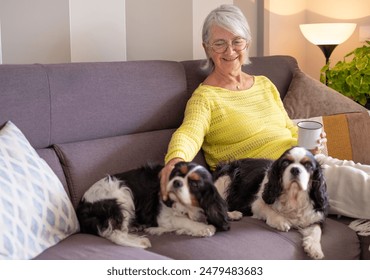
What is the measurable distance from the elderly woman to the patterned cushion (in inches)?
22.2

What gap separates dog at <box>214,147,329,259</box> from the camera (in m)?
2.00

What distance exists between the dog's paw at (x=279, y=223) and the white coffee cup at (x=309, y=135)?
13.3 inches

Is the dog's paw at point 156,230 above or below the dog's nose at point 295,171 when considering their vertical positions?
below

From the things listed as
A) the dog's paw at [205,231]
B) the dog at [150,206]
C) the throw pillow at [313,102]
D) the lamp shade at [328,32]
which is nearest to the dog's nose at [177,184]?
the dog at [150,206]

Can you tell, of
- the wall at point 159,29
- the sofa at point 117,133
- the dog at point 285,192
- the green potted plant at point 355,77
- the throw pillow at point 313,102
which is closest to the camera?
the sofa at point 117,133

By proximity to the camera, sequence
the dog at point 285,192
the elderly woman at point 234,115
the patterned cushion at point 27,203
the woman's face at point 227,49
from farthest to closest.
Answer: the woman's face at point 227,49, the elderly woman at point 234,115, the dog at point 285,192, the patterned cushion at point 27,203

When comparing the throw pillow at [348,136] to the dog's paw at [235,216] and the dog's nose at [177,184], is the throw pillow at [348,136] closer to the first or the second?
the dog's paw at [235,216]

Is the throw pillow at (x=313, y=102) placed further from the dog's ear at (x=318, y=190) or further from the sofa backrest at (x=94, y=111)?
the dog's ear at (x=318, y=190)

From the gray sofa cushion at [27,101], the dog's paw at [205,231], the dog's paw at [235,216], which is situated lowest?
the dog's paw at [235,216]

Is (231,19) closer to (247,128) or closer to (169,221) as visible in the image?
(247,128)

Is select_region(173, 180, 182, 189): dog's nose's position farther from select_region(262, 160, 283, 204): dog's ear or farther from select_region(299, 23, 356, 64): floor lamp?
select_region(299, 23, 356, 64): floor lamp

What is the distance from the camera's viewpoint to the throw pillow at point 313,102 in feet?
9.77

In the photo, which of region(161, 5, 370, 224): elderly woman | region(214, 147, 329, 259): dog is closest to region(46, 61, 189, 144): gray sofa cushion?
region(161, 5, 370, 224): elderly woman

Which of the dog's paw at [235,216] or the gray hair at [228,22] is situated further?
the gray hair at [228,22]
